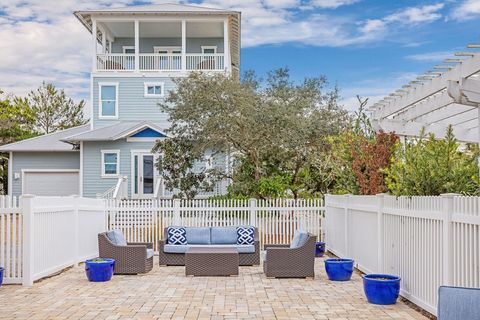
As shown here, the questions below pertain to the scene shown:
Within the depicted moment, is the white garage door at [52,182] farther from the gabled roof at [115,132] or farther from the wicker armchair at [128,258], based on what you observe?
the wicker armchair at [128,258]

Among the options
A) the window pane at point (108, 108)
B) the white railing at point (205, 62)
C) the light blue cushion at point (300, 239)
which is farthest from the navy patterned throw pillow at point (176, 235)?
the white railing at point (205, 62)

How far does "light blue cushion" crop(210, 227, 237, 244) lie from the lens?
13.6 metres

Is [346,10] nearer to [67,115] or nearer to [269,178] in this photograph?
[269,178]

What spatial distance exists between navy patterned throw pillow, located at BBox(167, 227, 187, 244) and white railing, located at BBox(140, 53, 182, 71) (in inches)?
604

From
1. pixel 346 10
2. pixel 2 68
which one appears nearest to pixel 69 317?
pixel 346 10

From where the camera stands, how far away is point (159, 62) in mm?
28062

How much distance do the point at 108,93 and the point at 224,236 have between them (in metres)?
15.8

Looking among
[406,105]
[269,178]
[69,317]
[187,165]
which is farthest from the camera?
[187,165]

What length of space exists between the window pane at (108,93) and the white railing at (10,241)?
17717 mm

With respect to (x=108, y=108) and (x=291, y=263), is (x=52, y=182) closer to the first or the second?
(x=108, y=108)

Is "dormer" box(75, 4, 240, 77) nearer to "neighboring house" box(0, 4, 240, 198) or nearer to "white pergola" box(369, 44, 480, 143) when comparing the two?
"neighboring house" box(0, 4, 240, 198)

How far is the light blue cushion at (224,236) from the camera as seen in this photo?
13586 millimetres

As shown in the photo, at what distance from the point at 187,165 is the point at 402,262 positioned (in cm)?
1409

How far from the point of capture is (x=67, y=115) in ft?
149
